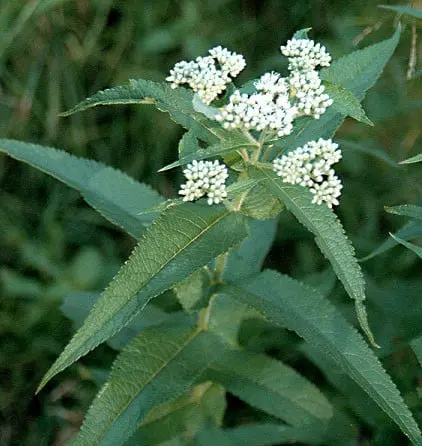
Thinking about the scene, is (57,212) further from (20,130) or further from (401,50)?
(401,50)

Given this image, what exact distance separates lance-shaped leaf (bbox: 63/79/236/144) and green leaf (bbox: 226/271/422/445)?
0.59m

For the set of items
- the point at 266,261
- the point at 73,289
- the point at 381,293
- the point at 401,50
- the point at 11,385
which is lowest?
the point at 11,385

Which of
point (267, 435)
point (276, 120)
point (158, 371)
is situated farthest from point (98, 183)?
point (267, 435)

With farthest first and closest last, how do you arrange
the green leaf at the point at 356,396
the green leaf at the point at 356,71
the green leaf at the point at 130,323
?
the green leaf at the point at 356,396 < the green leaf at the point at 130,323 < the green leaf at the point at 356,71

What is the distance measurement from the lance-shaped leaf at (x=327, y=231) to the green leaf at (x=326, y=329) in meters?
0.15

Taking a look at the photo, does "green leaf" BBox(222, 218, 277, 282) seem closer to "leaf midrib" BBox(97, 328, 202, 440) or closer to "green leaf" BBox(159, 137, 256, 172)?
"leaf midrib" BBox(97, 328, 202, 440)

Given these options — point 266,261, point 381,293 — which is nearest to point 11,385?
point 266,261

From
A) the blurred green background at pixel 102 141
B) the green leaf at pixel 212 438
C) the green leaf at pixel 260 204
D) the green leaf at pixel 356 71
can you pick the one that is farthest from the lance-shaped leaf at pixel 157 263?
the blurred green background at pixel 102 141

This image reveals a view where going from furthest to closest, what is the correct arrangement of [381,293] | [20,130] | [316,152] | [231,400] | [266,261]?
[20,130] → [266,261] → [231,400] → [381,293] → [316,152]

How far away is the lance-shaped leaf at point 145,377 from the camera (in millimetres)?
2570

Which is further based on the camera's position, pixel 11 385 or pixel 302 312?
pixel 11 385

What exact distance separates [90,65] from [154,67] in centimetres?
46

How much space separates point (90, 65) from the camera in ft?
17.7

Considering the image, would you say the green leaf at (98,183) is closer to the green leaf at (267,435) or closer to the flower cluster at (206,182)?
the flower cluster at (206,182)
